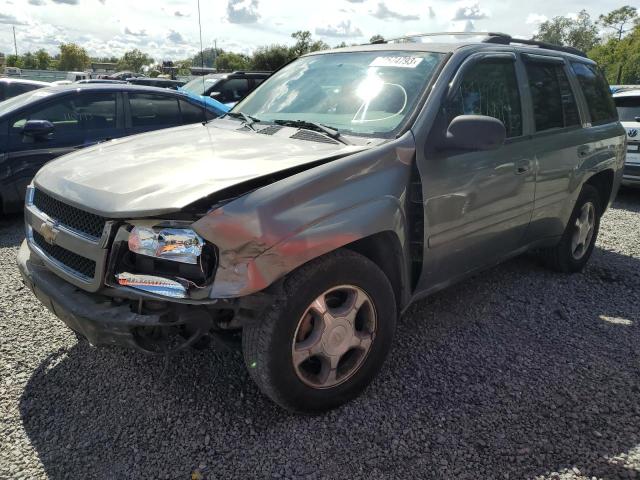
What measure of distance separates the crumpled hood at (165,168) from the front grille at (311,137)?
0.18 feet

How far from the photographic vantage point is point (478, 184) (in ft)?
10.6

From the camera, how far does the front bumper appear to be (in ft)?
7.30

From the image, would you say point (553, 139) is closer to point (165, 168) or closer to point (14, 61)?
point (165, 168)

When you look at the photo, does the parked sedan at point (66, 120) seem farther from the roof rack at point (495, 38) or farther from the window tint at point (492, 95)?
the window tint at point (492, 95)

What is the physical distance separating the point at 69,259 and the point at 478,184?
229cm

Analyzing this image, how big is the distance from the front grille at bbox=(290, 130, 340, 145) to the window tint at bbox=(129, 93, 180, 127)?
13.7 ft

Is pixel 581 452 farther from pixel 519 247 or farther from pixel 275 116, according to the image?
pixel 275 116

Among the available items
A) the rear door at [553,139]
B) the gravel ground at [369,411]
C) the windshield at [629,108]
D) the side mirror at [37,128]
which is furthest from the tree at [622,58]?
the gravel ground at [369,411]

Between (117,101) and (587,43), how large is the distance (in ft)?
252

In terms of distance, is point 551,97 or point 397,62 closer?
point 397,62

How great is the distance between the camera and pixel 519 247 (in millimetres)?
3965

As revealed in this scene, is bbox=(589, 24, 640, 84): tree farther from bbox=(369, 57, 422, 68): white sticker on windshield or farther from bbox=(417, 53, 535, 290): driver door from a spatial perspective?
bbox=(369, 57, 422, 68): white sticker on windshield

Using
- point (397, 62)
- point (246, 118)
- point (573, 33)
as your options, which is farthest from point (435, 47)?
point (573, 33)

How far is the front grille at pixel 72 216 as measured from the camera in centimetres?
237
